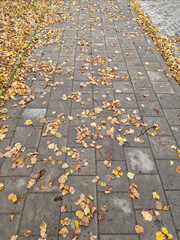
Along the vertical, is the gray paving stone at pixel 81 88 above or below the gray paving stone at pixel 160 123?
above

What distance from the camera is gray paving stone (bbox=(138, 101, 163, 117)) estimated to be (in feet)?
13.7

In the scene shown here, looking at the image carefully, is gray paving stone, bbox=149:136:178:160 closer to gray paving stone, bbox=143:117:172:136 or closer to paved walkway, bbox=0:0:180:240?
paved walkway, bbox=0:0:180:240

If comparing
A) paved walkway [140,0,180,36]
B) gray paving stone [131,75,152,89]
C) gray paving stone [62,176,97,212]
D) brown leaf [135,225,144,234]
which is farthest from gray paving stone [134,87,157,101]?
paved walkway [140,0,180,36]

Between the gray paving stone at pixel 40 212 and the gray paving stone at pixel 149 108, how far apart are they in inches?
101

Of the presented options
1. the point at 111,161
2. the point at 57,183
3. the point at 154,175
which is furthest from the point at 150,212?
the point at 57,183

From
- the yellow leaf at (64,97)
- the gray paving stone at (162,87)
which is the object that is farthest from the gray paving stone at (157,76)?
the yellow leaf at (64,97)

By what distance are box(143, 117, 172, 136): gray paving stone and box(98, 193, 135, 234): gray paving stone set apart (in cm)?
159

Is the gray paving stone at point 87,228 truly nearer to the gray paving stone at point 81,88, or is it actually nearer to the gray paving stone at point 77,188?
the gray paving stone at point 77,188

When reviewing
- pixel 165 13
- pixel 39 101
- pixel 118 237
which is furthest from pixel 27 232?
pixel 165 13

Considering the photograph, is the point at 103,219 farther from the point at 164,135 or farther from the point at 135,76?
the point at 135,76

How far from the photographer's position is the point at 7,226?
260 cm

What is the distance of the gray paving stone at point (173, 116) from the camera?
13.2 ft

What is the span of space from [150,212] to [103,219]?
0.70m

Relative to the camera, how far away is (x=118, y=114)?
4152 millimetres
